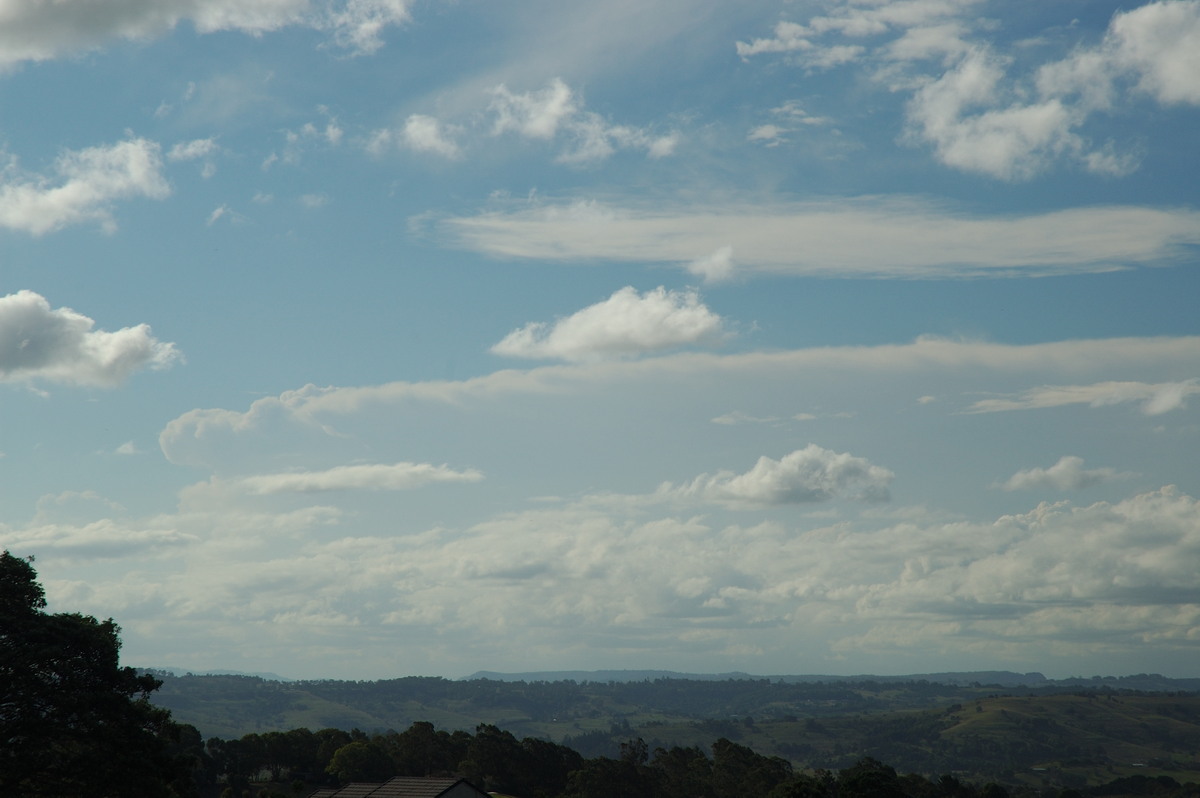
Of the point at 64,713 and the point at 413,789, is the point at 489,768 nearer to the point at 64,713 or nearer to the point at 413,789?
the point at 413,789

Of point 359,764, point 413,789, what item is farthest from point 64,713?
point 359,764

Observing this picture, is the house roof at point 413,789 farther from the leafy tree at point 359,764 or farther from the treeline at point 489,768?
the treeline at point 489,768

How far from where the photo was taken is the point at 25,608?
170ft

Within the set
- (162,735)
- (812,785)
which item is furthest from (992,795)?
(162,735)

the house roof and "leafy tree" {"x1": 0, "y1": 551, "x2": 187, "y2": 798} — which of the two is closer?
"leafy tree" {"x1": 0, "y1": 551, "x2": 187, "y2": 798}

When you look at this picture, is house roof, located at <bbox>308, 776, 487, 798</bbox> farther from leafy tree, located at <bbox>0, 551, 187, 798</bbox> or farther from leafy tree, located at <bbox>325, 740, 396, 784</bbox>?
leafy tree, located at <bbox>325, 740, 396, 784</bbox>

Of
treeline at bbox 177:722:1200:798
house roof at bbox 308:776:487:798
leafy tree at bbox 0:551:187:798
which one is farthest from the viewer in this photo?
treeline at bbox 177:722:1200:798

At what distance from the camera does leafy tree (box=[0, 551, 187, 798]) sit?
4838cm

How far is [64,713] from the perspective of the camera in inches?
1954

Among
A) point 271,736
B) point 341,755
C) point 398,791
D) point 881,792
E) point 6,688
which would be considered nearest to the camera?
point 6,688

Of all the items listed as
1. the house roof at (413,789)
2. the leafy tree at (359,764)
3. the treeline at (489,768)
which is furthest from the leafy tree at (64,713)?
the treeline at (489,768)

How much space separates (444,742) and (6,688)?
112m

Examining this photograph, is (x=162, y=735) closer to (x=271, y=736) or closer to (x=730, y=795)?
(x=271, y=736)

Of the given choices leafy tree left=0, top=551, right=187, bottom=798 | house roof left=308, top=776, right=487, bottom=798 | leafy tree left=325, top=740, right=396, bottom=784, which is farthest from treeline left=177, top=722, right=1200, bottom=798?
leafy tree left=0, top=551, right=187, bottom=798
